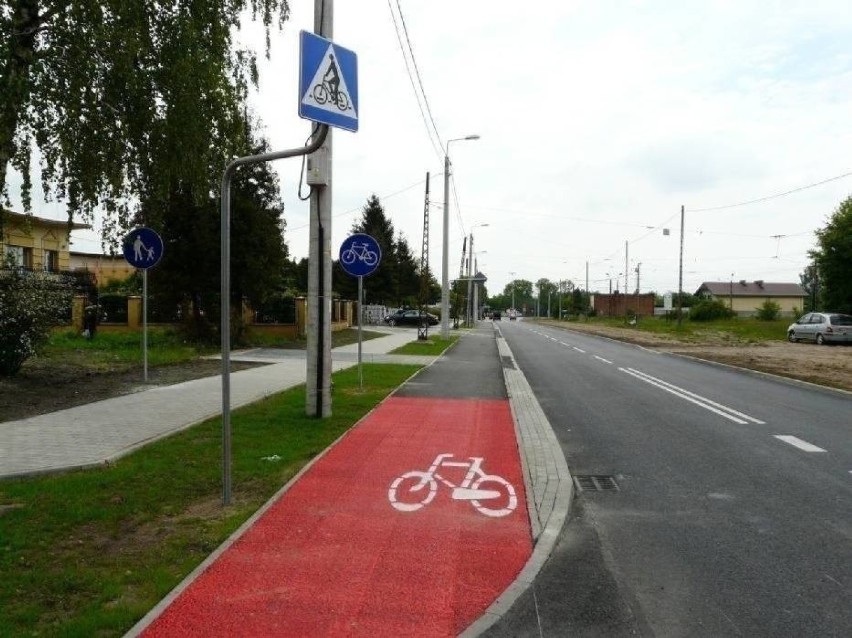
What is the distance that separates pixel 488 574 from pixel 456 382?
10708 mm

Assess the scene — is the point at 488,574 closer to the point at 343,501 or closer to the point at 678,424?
the point at 343,501

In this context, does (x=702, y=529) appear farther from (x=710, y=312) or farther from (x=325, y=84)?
(x=710, y=312)

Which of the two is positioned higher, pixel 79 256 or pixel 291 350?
pixel 79 256

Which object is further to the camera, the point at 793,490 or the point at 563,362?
the point at 563,362

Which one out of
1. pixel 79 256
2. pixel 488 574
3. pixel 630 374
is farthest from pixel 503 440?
pixel 79 256

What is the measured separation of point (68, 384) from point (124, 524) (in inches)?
331

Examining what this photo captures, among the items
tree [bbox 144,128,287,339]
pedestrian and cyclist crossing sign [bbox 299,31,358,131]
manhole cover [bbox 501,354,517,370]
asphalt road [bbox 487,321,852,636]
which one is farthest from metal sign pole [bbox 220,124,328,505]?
tree [bbox 144,128,287,339]

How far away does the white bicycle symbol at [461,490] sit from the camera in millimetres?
5621

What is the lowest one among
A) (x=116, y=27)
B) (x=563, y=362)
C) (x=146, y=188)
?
(x=563, y=362)

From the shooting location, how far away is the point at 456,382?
14.9 metres

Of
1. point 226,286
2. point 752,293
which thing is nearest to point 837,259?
point 226,286

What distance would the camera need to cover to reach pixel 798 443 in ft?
28.6

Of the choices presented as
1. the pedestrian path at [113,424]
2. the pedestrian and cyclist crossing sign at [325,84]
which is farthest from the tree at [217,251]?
the pedestrian and cyclist crossing sign at [325,84]

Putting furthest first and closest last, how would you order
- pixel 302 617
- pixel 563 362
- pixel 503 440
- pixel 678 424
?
1. pixel 563 362
2. pixel 678 424
3. pixel 503 440
4. pixel 302 617
